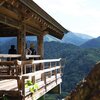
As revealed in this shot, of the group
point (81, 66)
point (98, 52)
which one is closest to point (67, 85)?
point (81, 66)

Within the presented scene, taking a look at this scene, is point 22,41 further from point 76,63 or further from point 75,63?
point 75,63

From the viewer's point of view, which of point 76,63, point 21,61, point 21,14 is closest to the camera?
point 21,61

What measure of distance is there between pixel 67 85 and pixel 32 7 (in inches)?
4194

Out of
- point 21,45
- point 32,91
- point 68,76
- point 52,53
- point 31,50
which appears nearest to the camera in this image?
point 32,91

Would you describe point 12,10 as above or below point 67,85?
above

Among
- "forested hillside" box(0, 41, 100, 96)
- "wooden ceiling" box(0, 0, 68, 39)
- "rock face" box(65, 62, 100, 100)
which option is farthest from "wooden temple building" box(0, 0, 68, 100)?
"forested hillside" box(0, 41, 100, 96)

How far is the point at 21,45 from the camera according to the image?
44.4ft

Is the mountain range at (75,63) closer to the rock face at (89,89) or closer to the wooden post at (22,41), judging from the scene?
the wooden post at (22,41)

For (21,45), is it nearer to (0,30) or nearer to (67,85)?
(0,30)

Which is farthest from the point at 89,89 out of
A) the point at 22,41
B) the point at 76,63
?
the point at 76,63

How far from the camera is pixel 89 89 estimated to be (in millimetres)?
2168

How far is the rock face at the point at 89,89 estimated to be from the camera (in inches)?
82.8

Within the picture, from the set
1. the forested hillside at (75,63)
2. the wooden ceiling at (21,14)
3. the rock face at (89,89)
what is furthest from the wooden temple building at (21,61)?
the forested hillside at (75,63)

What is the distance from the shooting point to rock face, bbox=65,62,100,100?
210 centimetres
